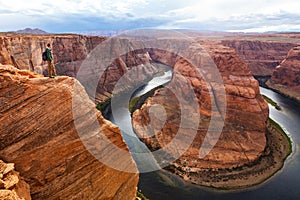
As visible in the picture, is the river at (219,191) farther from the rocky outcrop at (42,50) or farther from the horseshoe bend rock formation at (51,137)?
the rocky outcrop at (42,50)

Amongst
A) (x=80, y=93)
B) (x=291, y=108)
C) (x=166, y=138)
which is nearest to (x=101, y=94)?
(x=166, y=138)

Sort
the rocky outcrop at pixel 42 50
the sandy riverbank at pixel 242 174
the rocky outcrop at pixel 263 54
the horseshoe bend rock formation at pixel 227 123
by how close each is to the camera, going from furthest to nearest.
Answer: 1. the rocky outcrop at pixel 263 54
2. the rocky outcrop at pixel 42 50
3. the horseshoe bend rock formation at pixel 227 123
4. the sandy riverbank at pixel 242 174

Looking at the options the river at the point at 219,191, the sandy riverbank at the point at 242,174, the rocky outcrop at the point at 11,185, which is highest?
the rocky outcrop at the point at 11,185

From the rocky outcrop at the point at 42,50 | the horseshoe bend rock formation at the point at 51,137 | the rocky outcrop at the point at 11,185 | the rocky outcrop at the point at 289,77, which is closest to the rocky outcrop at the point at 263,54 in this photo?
the rocky outcrop at the point at 289,77

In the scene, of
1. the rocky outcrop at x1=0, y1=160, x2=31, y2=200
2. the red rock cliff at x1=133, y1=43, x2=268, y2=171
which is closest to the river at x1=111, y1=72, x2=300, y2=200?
the red rock cliff at x1=133, y1=43, x2=268, y2=171

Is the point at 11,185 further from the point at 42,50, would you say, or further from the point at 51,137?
the point at 42,50

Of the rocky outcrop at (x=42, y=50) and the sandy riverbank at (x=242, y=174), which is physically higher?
the rocky outcrop at (x=42, y=50)

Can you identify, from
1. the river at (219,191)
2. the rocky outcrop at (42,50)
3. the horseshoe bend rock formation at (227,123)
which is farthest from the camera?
the rocky outcrop at (42,50)

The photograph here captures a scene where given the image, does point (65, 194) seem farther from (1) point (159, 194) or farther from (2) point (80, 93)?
(1) point (159, 194)
